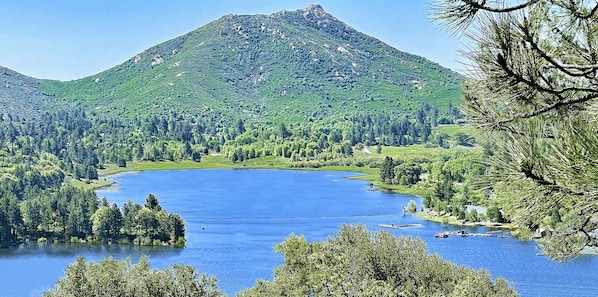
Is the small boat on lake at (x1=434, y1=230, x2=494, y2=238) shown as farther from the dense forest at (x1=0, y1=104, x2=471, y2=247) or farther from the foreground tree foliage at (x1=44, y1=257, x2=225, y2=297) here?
the foreground tree foliage at (x1=44, y1=257, x2=225, y2=297)

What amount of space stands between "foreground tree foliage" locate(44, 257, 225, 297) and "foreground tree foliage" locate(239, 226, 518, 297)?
2.19m

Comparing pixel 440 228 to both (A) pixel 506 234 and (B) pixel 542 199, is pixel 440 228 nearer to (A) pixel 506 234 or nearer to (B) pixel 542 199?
(A) pixel 506 234

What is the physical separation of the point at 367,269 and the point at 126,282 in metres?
8.63

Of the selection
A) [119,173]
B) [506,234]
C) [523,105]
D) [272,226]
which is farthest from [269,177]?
[523,105]

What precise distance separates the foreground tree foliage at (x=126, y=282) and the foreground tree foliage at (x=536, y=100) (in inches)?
747

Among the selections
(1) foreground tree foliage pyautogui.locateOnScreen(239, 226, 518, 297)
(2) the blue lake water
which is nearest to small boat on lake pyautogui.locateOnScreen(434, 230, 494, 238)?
(2) the blue lake water

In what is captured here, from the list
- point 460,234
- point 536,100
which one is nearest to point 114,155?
point 460,234

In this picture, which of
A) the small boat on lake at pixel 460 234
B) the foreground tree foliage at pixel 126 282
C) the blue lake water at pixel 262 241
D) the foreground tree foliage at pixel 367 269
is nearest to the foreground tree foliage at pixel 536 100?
the foreground tree foliage at pixel 367 269

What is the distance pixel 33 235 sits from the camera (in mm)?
64312

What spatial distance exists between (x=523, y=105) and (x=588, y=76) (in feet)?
2.11

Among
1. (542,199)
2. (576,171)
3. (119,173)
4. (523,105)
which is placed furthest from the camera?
(119,173)

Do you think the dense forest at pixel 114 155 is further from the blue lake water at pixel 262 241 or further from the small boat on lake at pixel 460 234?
the small boat on lake at pixel 460 234

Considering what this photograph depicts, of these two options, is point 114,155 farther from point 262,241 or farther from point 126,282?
point 126,282

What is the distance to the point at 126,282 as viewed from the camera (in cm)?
2391
